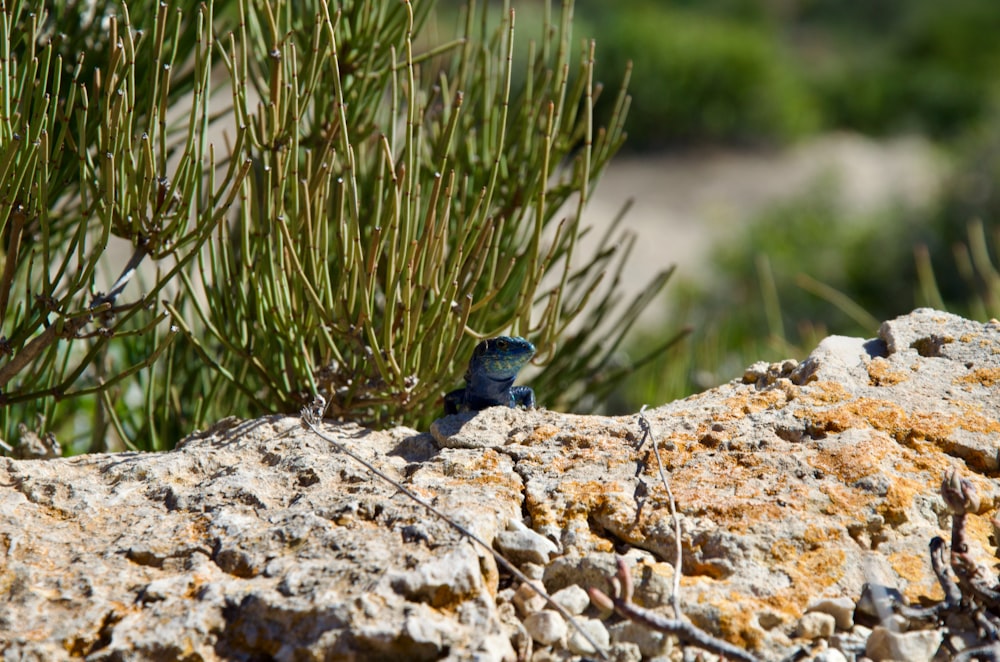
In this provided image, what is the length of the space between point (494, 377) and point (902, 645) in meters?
0.91

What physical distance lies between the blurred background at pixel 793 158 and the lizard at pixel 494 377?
2415 mm

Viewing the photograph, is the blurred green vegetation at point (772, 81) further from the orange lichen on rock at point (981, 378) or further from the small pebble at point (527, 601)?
the small pebble at point (527, 601)

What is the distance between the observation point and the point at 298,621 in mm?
1377

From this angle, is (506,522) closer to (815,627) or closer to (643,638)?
(643,638)

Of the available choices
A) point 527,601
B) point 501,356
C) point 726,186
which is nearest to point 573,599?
point 527,601

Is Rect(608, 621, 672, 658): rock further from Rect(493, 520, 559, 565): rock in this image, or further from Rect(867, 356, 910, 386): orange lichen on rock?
Rect(867, 356, 910, 386): orange lichen on rock

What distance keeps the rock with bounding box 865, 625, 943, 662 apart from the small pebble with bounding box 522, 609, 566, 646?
1.35 ft

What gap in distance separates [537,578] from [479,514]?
13cm

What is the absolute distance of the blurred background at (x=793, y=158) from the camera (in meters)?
8.96

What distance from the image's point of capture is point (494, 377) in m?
2.01

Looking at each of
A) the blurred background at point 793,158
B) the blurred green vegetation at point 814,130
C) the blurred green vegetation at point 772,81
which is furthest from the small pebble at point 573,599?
the blurred green vegetation at point 772,81

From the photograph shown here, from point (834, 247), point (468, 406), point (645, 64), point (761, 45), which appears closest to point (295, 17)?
point (468, 406)

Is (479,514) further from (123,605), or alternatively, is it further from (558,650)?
(123,605)

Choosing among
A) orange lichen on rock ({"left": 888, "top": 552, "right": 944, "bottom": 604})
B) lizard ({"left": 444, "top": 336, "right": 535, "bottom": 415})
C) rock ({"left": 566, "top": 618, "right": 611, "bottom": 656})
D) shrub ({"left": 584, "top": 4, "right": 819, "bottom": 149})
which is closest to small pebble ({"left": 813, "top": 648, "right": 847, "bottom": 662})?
orange lichen on rock ({"left": 888, "top": 552, "right": 944, "bottom": 604})
